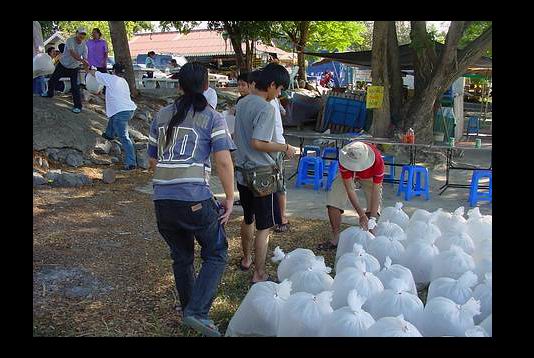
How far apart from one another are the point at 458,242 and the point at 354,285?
4.44 ft

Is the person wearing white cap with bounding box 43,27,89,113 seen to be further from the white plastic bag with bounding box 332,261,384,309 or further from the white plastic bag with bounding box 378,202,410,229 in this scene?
the white plastic bag with bounding box 332,261,384,309

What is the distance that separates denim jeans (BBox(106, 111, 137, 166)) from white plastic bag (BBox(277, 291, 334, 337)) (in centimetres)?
588

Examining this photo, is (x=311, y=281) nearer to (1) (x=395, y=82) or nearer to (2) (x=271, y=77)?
(2) (x=271, y=77)

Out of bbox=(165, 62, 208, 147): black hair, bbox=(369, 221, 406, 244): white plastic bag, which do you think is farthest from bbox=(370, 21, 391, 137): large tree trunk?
→ bbox=(165, 62, 208, 147): black hair

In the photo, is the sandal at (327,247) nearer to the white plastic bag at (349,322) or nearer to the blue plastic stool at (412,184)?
the white plastic bag at (349,322)

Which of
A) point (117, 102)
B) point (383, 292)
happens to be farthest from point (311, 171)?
point (383, 292)

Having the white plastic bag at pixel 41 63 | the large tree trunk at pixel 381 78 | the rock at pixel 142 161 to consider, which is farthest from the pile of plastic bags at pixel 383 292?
the large tree trunk at pixel 381 78

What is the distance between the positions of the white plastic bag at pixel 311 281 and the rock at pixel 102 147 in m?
6.45

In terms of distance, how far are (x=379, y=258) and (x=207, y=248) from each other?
153cm

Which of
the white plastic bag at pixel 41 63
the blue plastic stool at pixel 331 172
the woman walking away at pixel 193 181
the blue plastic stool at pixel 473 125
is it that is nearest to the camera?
the woman walking away at pixel 193 181

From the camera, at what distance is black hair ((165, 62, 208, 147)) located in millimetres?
3209

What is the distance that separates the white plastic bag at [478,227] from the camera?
15.1 ft

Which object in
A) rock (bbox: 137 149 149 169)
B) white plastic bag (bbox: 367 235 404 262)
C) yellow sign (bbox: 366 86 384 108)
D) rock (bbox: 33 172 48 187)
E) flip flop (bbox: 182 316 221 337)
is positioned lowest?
flip flop (bbox: 182 316 221 337)
